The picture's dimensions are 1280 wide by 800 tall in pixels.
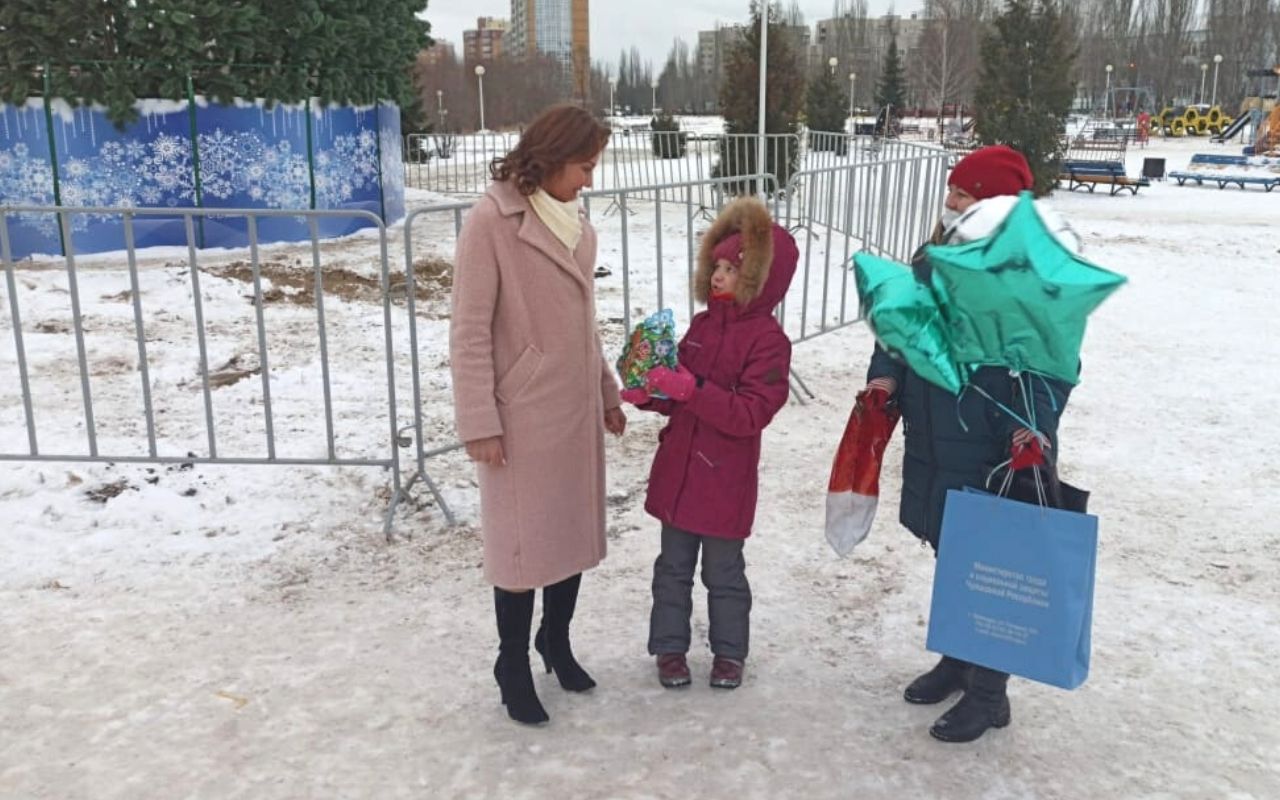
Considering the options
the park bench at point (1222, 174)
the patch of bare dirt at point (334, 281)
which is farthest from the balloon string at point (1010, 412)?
the park bench at point (1222, 174)

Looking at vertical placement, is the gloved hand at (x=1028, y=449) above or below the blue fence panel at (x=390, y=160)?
below

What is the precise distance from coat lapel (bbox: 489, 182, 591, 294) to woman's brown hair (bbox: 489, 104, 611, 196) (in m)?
0.03

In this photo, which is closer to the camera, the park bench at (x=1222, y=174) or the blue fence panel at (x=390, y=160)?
the blue fence panel at (x=390, y=160)

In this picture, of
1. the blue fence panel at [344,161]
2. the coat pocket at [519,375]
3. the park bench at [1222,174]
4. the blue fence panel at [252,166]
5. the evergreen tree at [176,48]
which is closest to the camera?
the coat pocket at [519,375]

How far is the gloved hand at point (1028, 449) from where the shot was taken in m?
2.71

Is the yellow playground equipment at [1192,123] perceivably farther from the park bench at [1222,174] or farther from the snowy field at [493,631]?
the snowy field at [493,631]

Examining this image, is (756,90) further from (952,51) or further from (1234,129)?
(952,51)

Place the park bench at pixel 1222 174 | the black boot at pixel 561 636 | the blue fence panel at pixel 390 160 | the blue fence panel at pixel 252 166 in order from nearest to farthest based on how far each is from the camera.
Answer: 1. the black boot at pixel 561 636
2. the blue fence panel at pixel 252 166
3. the blue fence panel at pixel 390 160
4. the park bench at pixel 1222 174

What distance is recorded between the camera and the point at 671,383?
289cm

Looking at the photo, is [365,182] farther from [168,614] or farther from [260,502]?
[168,614]

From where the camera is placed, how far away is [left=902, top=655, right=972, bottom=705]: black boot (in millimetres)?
3232

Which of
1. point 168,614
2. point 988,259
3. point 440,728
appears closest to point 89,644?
point 168,614

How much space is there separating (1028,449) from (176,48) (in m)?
11.5

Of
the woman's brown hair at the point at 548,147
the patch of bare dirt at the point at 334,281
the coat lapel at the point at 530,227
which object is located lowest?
the patch of bare dirt at the point at 334,281
